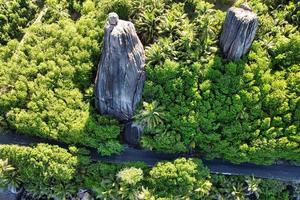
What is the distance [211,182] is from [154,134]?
706 cm

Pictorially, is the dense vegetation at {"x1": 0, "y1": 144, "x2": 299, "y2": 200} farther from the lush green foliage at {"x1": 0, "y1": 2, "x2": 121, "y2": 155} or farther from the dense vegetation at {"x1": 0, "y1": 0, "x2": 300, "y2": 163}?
the lush green foliage at {"x1": 0, "y1": 2, "x2": 121, "y2": 155}

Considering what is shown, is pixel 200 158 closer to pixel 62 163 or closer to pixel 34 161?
pixel 62 163

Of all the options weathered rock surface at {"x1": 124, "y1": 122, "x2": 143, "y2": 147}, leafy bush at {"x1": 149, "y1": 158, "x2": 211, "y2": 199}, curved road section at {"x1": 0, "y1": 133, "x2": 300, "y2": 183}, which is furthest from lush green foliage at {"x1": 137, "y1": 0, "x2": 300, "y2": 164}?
curved road section at {"x1": 0, "y1": 133, "x2": 300, "y2": 183}

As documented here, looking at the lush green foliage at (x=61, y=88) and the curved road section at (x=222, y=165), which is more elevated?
the lush green foliage at (x=61, y=88)

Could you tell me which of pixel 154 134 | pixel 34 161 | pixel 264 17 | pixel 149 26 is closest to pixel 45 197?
pixel 34 161

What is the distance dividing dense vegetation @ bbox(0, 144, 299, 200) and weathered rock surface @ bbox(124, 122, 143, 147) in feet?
6.64

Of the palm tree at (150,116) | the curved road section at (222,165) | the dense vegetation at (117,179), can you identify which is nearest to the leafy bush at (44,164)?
the dense vegetation at (117,179)

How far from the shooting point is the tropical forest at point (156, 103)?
3088 cm

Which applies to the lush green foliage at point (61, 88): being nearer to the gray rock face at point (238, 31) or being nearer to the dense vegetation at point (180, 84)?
the dense vegetation at point (180, 84)

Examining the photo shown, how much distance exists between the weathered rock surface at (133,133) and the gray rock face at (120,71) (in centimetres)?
82

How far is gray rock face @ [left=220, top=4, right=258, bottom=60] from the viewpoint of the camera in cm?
2834

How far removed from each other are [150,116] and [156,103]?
1.19 meters

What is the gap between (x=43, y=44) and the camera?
33.5 m

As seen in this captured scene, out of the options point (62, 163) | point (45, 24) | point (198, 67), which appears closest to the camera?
point (198, 67)
